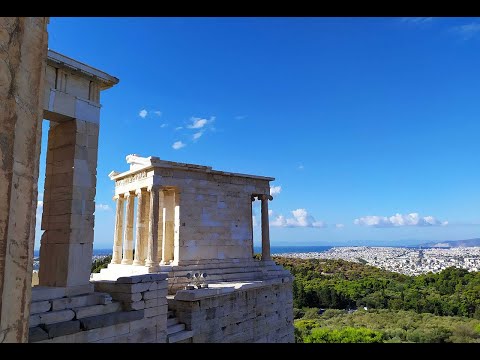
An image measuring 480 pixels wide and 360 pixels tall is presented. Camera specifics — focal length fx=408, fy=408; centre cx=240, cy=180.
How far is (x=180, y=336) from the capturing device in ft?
36.7

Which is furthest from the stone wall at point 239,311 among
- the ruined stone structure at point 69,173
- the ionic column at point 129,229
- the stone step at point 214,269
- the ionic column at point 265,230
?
the ionic column at point 129,229

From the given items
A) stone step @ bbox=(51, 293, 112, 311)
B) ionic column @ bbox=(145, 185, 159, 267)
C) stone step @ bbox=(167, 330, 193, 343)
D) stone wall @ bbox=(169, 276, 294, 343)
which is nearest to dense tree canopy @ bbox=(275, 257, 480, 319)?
stone wall @ bbox=(169, 276, 294, 343)

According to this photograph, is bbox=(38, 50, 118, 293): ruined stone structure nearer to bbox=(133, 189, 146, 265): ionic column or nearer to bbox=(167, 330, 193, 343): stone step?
bbox=(167, 330, 193, 343): stone step

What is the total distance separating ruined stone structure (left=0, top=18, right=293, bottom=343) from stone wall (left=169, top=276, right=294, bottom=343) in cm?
4

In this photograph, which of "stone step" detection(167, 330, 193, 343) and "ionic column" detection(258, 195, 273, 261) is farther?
"ionic column" detection(258, 195, 273, 261)

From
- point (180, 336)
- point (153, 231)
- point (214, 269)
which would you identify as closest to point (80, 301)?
point (180, 336)

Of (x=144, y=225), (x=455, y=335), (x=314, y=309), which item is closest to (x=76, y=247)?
(x=144, y=225)

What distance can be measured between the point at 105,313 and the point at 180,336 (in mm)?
3364

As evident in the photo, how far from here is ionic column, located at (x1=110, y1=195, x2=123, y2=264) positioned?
18531 mm

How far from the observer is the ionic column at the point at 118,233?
18.5m

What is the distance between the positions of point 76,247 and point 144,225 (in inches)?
376

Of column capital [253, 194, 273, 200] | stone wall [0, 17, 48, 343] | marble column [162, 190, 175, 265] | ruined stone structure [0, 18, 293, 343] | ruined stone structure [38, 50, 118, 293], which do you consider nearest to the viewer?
stone wall [0, 17, 48, 343]

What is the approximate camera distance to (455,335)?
101 ft

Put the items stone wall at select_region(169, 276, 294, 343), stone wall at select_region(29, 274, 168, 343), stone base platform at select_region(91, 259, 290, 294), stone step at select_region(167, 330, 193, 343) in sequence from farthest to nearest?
stone base platform at select_region(91, 259, 290, 294), stone wall at select_region(169, 276, 294, 343), stone step at select_region(167, 330, 193, 343), stone wall at select_region(29, 274, 168, 343)
